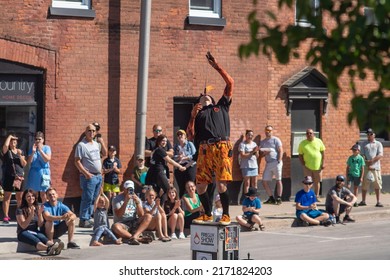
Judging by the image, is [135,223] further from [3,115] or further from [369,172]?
[369,172]

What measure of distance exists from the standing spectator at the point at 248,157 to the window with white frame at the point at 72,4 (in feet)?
15.0

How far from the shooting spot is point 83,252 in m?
16.8

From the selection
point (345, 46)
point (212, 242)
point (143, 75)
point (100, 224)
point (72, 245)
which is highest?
point (143, 75)

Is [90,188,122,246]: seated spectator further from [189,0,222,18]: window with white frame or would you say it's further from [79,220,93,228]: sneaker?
[189,0,222,18]: window with white frame

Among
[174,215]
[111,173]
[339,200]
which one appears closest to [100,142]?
[111,173]

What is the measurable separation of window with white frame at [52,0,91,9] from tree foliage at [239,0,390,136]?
1480cm

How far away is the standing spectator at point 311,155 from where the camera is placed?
78.3 feet

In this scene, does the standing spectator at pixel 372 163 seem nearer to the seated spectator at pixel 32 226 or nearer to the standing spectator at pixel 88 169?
the standing spectator at pixel 88 169

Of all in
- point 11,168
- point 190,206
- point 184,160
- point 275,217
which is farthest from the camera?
point 275,217

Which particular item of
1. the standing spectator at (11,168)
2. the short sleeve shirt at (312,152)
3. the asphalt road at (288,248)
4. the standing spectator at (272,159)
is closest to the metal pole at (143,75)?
the standing spectator at (11,168)

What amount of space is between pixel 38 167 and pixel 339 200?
6.05 m

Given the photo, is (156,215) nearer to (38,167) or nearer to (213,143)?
(38,167)

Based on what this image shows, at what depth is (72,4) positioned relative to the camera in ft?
68.1

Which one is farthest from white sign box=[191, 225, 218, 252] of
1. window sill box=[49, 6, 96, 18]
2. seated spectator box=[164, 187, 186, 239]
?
window sill box=[49, 6, 96, 18]
